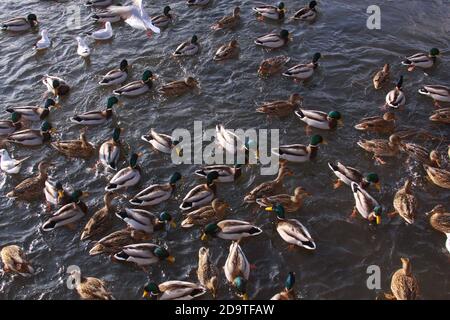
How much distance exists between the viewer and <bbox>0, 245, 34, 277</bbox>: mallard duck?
1020 cm

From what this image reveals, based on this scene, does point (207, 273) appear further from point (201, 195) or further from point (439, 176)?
point (439, 176)

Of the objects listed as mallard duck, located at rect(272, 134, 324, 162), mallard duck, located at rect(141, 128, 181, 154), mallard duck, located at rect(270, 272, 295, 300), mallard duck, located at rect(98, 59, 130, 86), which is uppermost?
mallard duck, located at rect(98, 59, 130, 86)

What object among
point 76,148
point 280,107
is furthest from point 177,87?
point 76,148

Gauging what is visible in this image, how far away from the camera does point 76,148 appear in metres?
13.0

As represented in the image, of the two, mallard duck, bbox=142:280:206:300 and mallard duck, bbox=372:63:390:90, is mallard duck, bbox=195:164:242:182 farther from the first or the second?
mallard duck, bbox=372:63:390:90

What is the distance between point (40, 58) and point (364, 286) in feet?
43.7

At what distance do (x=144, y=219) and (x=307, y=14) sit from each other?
10.7 meters

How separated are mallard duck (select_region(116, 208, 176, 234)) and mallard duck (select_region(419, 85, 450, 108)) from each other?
334 inches

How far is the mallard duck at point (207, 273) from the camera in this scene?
385 inches

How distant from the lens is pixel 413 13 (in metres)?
18.0

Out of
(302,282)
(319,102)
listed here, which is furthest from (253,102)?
(302,282)

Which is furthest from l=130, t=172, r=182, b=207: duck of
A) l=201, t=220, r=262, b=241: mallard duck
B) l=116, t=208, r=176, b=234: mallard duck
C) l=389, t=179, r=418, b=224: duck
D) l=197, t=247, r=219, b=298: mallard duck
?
l=389, t=179, r=418, b=224: duck

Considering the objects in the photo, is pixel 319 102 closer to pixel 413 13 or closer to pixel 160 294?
pixel 413 13

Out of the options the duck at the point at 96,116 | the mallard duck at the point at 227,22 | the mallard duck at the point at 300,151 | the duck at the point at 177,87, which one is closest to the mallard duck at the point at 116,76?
the duck at the point at 96,116
